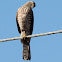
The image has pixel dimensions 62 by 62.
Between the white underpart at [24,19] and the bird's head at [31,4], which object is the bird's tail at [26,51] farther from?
the bird's head at [31,4]

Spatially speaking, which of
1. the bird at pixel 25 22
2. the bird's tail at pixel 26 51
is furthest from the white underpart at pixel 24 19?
the bird's tail at pixel 26 51

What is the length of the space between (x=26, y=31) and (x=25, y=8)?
0.91m

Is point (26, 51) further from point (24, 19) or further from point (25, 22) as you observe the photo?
point (24, 19)

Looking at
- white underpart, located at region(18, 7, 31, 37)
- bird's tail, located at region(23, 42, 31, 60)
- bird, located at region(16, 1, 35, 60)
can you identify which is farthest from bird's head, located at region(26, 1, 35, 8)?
bird's tail, located at region(23, 42, 31, 60)

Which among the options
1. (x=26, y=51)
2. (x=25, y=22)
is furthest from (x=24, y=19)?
(x=26, y=51)

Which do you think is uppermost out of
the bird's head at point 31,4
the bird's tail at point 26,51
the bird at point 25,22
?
the bird's head at point 31,4

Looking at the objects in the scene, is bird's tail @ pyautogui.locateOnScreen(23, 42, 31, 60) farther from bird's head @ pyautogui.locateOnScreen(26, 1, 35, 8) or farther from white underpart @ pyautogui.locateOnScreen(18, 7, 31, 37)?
bird's head @ pyautogui.locateOnScreen(26, 1, 35, 8)

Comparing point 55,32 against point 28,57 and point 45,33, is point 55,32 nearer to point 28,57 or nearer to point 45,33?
point 45,33

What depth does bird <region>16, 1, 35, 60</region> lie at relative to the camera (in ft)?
35.8

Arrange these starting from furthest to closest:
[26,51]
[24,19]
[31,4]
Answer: [31,4] → [24,19] → [26,51]

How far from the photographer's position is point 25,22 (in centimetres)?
1106

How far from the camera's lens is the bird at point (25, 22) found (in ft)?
35.8

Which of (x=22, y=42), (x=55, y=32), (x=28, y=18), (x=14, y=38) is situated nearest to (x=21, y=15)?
(x=28, y=18)

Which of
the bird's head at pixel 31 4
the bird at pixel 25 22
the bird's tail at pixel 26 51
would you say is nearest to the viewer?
the bird's tail at pixel 26 51
